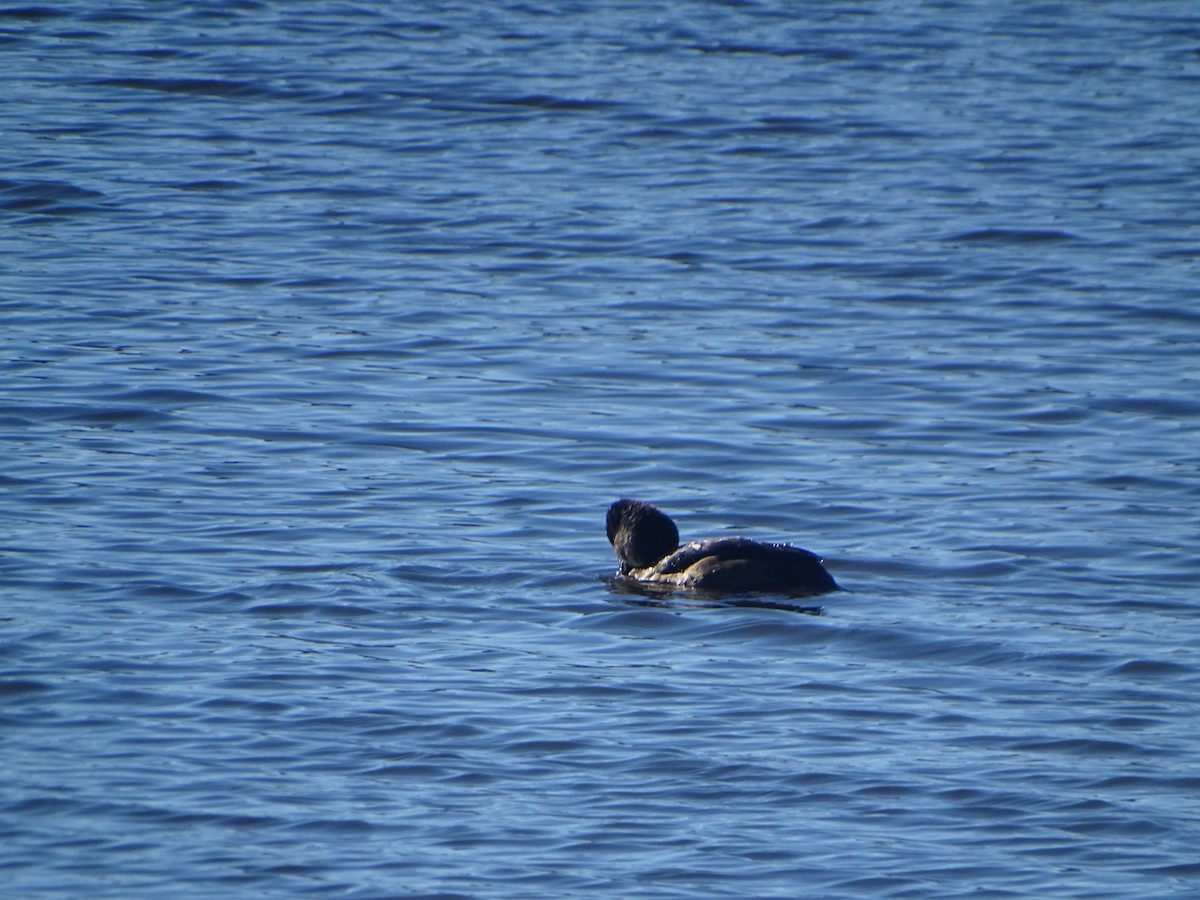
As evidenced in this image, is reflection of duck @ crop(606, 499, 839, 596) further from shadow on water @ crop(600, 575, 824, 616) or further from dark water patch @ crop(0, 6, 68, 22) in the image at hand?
dark water patch @ crop(0, 6, 68, 22)

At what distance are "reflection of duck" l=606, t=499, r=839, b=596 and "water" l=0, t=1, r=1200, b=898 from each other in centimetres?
24

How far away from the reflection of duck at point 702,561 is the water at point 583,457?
0.24 m

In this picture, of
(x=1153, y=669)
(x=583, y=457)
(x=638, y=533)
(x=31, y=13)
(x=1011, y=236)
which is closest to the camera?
(x=1153, y=669)

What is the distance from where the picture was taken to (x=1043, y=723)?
815cm

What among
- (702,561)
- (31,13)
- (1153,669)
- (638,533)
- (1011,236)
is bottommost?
(1153,669)

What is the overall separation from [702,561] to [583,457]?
264cm

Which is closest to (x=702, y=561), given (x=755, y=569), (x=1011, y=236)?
(x=755, y=569)

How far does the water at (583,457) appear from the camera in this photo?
7.18 metres

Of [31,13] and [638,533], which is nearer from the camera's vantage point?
[638,533]

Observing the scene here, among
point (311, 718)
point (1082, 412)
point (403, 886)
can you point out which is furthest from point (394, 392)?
point (403, 886)

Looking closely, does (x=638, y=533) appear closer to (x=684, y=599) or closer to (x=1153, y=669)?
(x=684, y=599)

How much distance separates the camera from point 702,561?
10.2 m

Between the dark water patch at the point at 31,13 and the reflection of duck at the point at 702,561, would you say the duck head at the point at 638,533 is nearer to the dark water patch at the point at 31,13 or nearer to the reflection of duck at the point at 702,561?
the reflection of duck at the point at 702,561

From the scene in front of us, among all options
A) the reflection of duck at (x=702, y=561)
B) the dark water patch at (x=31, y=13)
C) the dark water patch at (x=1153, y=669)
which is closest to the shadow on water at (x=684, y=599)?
the reflection of duck at (x=702, y=561)
